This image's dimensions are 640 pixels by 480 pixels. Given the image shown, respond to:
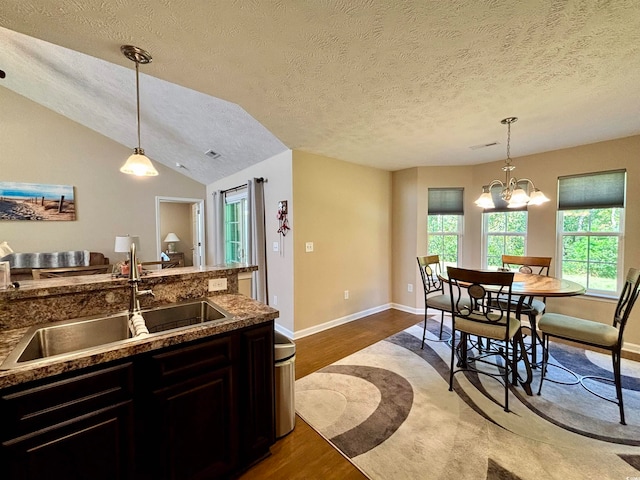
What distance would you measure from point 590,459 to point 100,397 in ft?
8.60

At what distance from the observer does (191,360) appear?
1.35m

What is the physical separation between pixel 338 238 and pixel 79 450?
323cm

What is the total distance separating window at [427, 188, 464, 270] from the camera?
4.36 meters

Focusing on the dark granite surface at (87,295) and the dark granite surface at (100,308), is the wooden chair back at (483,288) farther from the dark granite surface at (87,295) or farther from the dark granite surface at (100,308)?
the dark granite surface at (87,295)

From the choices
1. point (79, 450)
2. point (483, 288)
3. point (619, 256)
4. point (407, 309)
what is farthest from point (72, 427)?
point (619, 256)

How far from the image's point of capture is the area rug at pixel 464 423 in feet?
5.24

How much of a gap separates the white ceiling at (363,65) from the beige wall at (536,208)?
0.27 m

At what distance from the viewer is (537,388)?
7.72 ft

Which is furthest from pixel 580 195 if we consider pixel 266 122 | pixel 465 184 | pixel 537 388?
pixel 266 122

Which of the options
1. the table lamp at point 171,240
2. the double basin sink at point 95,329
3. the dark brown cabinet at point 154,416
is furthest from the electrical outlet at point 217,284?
the table lamp at point 171,240

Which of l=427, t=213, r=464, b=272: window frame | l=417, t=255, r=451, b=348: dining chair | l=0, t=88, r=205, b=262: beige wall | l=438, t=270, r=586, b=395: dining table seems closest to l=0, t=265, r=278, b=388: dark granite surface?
l=438, t=270, r=586, b=395: dining table

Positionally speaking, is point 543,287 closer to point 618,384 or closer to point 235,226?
point 618,384

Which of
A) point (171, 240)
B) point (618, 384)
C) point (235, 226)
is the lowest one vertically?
point (618, 384)

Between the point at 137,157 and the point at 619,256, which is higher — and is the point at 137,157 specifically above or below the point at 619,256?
above
